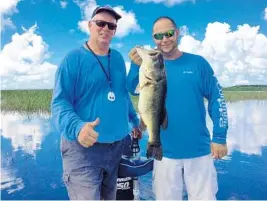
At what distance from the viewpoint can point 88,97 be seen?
394 cm

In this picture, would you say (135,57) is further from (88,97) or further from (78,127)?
(78,127)

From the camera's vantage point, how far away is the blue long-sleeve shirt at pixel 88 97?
3742 millimetres

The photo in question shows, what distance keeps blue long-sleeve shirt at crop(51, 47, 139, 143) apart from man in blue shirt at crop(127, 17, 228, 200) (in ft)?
2.03

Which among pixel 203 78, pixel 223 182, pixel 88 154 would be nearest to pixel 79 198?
pixel 88 154

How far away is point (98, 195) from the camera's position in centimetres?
404

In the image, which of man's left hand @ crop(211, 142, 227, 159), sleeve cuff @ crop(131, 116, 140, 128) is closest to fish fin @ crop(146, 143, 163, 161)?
sleeve cuff @ crop(131, 116, 140, 128)

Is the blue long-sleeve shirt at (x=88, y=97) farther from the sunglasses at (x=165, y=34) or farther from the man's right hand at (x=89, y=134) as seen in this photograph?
the sunglasses at (x=165, y=34)

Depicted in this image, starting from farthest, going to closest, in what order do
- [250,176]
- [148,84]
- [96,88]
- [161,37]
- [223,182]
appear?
[250,176], [223,182], [161,37], [96,88], [148,84]

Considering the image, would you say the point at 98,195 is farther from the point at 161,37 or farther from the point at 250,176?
the point at 250,176

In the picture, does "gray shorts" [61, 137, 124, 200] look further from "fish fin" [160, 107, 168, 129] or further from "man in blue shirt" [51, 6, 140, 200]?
"fish fin" [160, 107, 168, 129]

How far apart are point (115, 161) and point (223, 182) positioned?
24.8 feet

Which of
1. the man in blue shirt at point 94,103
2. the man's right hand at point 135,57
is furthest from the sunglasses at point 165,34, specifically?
the man's right hand at point 135,57

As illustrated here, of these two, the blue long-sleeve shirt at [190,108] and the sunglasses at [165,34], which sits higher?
the sunglasses at [165,34]

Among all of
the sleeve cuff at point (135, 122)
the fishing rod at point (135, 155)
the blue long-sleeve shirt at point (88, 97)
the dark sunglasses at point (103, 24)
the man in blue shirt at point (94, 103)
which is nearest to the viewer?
the blue long-sleeve shirt at point (88, 97)
